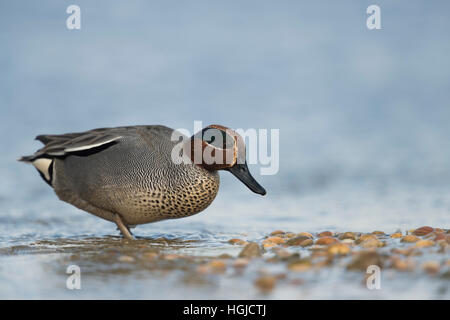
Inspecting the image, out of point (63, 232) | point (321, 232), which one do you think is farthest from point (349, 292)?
point (63, 232)

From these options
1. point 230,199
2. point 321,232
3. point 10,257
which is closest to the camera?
point 10,257

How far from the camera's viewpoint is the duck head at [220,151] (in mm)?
5508

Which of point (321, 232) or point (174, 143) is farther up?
point (174, 143)

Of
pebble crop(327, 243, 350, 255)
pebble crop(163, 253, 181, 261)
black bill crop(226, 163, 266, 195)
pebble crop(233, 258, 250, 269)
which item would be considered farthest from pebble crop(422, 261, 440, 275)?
black bill crop(226, 163, 266, 195)

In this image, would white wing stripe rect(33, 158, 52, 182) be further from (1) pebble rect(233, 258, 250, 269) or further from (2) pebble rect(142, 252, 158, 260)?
(1) pebble rect(233, 258, 250, 269)

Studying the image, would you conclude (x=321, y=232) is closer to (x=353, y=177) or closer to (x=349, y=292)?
(x=349, y=292)

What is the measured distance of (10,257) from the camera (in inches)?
190

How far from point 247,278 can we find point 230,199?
4.64m

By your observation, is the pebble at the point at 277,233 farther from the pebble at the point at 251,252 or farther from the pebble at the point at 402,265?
the pebble at the point at 402,265

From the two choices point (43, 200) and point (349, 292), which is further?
point (43, 200)

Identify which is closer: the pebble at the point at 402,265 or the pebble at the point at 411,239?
the pebble at the point at 402,265

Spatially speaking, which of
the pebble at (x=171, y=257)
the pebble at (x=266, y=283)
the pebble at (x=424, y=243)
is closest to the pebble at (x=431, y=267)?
the pebble at (x=424, y=243)

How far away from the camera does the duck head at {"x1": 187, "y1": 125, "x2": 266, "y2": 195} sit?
18.1 feet

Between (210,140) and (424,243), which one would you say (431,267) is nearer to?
(424,243)
